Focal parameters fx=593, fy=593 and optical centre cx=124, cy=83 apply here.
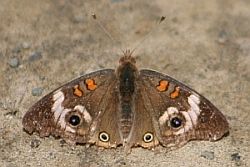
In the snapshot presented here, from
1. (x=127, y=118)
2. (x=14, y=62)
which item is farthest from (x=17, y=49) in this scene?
(x=127, y=118)

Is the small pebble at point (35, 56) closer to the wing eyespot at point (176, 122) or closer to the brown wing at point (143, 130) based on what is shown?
the brown wing at point (143, 130)

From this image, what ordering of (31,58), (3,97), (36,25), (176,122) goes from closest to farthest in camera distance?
(176,122)
(3,97)
(31,58)
(36,25)

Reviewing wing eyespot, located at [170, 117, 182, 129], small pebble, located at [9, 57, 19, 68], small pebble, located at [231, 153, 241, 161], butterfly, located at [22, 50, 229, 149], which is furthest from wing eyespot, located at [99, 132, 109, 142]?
small pebble, located at [9, 57, 19, 68]

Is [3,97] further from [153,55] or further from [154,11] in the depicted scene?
[154,11]

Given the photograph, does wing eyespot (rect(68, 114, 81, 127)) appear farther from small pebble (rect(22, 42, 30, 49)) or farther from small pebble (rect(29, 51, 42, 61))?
small pebble (rect(22, 42, 30, 49))

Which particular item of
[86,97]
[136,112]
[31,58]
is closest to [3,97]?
[31,58]

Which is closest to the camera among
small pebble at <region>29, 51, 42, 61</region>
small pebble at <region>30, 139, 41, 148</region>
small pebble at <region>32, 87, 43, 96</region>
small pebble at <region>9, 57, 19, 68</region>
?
small pebble at <region>30, 139, 41, 148</region>

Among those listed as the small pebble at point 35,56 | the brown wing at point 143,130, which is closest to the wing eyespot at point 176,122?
the brown wing at point 143,130
